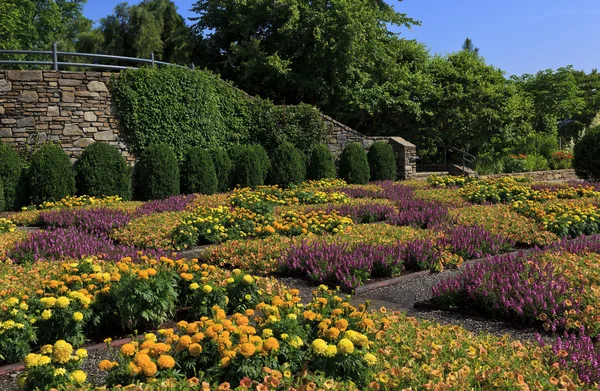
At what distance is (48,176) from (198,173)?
3.26m

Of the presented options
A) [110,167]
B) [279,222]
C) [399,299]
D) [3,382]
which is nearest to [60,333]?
[3,382]

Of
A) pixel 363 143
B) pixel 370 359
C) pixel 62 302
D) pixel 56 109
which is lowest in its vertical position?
pixel 370 359

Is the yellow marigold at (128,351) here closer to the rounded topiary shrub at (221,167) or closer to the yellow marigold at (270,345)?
the yellow marigold at (270,345)

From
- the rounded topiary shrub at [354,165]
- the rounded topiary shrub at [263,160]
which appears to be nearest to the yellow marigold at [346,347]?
the rounded topiary shrub at [263,160]

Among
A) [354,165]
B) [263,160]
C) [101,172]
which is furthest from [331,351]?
[354,165]

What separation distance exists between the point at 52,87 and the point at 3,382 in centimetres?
1023

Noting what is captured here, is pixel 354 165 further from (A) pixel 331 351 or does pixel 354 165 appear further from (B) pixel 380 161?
(A) pixel 331 351

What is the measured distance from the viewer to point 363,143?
1702 cm

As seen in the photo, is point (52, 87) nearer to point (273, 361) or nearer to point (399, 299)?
point (399, 299)

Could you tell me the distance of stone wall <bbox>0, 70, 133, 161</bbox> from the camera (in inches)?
466

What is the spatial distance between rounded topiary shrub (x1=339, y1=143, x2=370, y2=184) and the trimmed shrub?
0.55 m

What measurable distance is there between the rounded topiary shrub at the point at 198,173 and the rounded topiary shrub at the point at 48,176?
268cm

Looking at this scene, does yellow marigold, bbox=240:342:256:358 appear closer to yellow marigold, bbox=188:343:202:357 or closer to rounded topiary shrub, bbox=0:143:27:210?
yellow marigold, bbox=188:343:202:357

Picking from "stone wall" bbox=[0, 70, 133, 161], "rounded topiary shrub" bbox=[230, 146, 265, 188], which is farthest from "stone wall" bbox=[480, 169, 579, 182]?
"stone wall" bbox=[0, 70, 133, 161]
